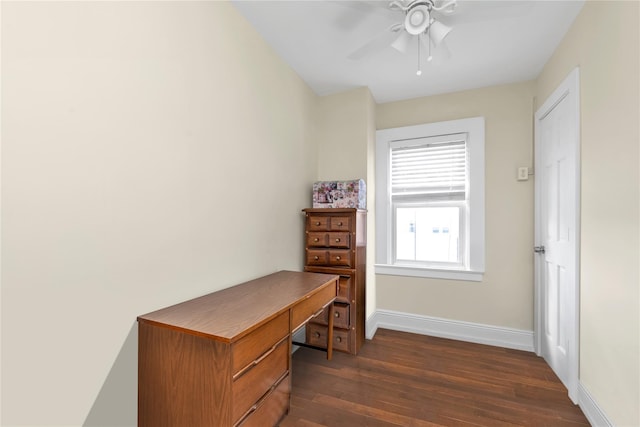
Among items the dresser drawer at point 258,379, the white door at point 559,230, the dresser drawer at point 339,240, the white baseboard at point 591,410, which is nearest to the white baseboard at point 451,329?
the white door at point 559,230

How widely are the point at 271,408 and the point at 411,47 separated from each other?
261 cm

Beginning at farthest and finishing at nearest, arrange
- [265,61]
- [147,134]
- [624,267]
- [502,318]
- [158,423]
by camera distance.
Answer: [502,318] < [265,61] < [624,267] < [147,134] < [158,423]

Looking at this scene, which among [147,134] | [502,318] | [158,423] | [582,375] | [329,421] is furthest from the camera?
[502,318]

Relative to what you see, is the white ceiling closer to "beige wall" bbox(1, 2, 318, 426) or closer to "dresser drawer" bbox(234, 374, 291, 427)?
"beige wall" bbox(1, 2, 318, 426)

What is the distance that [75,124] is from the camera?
102 centimetres

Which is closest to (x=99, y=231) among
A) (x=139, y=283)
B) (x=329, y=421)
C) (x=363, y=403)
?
(x=139, y=283)

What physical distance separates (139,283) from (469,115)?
3.14 metres

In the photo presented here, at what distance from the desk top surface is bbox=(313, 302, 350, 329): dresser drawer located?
0.64m

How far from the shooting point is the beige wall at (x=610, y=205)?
4.38 ft

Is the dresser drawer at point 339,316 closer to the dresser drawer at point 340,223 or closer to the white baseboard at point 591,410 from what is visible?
the dresser drawer at point 340,223

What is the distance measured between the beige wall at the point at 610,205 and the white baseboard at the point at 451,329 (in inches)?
33.2

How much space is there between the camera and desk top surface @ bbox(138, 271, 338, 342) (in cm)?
111

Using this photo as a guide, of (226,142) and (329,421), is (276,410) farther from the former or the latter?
(226,142)

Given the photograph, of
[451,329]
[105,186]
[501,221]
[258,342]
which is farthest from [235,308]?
[501,221]
